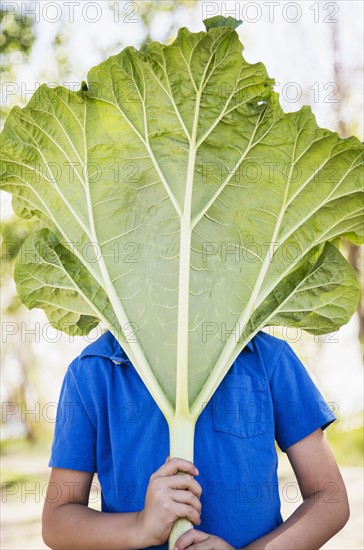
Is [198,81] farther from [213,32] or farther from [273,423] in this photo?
[273,423]

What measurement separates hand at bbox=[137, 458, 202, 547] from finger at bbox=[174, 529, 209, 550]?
1.0 inches

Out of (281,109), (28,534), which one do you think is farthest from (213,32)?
(28,534)

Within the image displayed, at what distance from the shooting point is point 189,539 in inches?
63.8

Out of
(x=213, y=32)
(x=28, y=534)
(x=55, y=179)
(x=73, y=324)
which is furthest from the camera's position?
(x=28, y=534)

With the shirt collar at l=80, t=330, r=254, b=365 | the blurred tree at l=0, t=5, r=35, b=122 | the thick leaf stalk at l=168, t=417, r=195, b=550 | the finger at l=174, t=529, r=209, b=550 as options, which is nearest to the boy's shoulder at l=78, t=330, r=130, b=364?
the shirt collar at l=80, t=330, r=254, b=365

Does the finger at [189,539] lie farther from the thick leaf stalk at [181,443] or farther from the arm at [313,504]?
the arm at [313,504]

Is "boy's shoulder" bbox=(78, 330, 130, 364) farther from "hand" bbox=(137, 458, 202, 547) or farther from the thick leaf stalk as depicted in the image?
"hand" bbox=(137, 458, 202, 547)

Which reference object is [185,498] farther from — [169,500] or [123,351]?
[123,351]

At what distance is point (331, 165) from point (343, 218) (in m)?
0.16

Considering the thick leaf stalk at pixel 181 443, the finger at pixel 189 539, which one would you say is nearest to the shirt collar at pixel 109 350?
the thick leaf stalk at pixel 181 443

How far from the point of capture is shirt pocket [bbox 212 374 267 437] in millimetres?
1859

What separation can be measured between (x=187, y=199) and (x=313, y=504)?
2.83ft

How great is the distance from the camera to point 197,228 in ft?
6.01

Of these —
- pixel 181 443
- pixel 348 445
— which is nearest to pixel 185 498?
pixel 181 443
